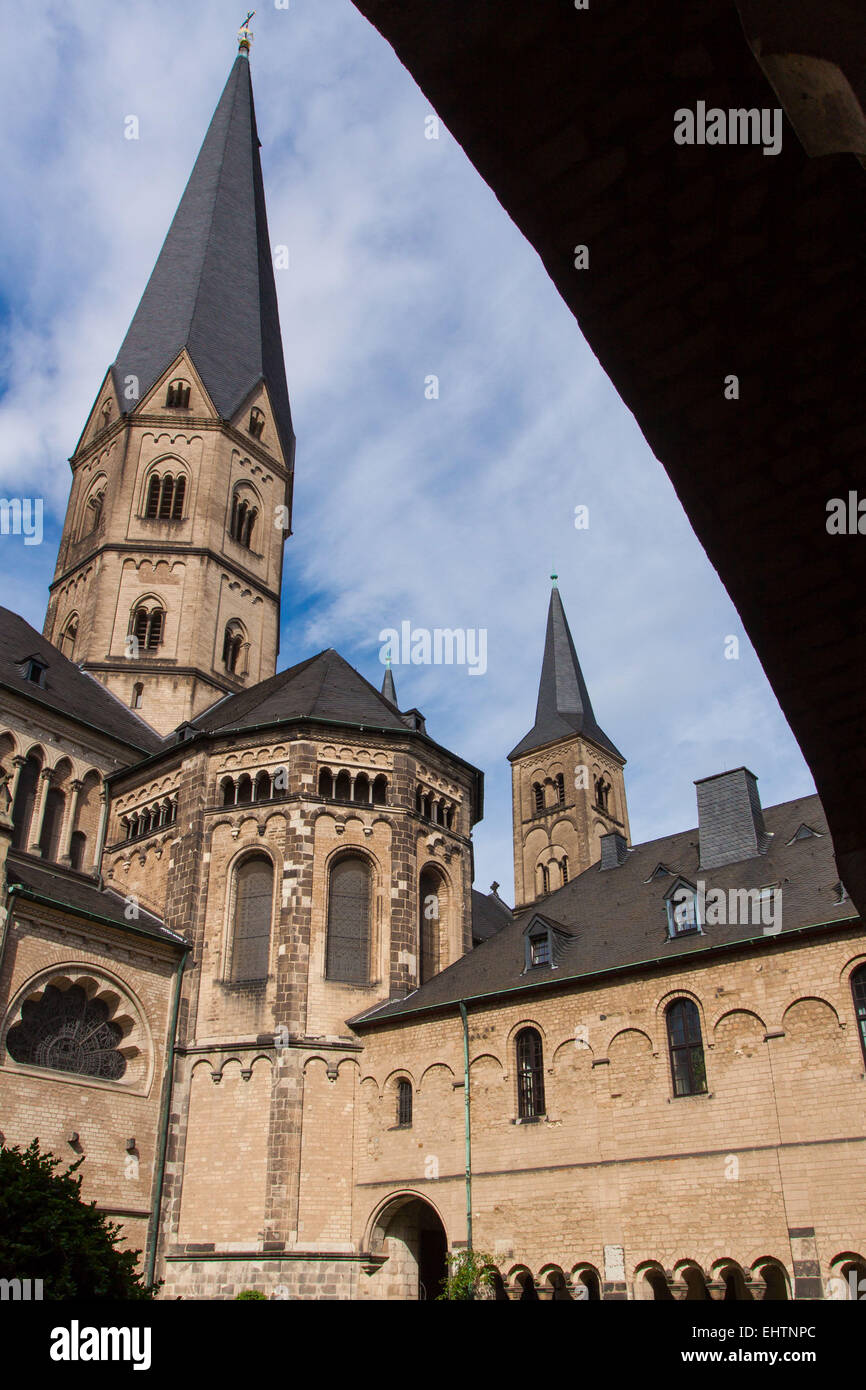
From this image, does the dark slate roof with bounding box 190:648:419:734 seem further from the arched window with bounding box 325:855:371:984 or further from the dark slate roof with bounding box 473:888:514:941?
the dark slate roof with bounding box 473:888:514:941

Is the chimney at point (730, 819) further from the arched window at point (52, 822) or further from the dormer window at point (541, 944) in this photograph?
the arched window at point (52, 822)

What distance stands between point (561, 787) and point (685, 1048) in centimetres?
3601

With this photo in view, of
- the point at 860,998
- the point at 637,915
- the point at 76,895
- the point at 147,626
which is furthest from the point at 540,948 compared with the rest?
the point at 147,626

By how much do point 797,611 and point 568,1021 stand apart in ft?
58.2

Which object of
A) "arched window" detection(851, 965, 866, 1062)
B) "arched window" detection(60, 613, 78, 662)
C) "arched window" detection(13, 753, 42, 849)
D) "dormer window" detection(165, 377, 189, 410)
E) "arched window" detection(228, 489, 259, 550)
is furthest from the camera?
"dormer window" detection(165, 377, 189, 410)

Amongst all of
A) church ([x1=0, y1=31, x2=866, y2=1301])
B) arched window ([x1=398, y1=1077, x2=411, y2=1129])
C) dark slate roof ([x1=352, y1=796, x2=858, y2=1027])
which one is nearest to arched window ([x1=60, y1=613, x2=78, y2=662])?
church ([x1=0, y1=31, x2=866, y2=1301])

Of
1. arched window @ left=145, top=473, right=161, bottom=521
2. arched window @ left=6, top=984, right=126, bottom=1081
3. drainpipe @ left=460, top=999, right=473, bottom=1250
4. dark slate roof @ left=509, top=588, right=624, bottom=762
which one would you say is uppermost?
dark slate roof @ left=509, top=588, right=624, bottom=762

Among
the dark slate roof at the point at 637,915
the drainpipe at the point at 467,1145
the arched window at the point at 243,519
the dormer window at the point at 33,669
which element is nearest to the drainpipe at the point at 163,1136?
the dark slate roof at the point at 637,915

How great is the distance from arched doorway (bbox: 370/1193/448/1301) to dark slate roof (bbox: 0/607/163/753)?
47.2ft

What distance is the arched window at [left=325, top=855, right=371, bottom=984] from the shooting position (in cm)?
2409

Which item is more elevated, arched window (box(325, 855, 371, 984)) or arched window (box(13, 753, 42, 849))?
arched window (box(13, 753, 42, 849))

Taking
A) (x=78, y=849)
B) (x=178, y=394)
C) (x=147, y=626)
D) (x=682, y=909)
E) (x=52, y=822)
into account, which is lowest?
(x=682, y=909)

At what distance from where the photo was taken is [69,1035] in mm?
21047

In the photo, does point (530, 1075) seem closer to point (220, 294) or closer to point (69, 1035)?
point (69, 1035)
